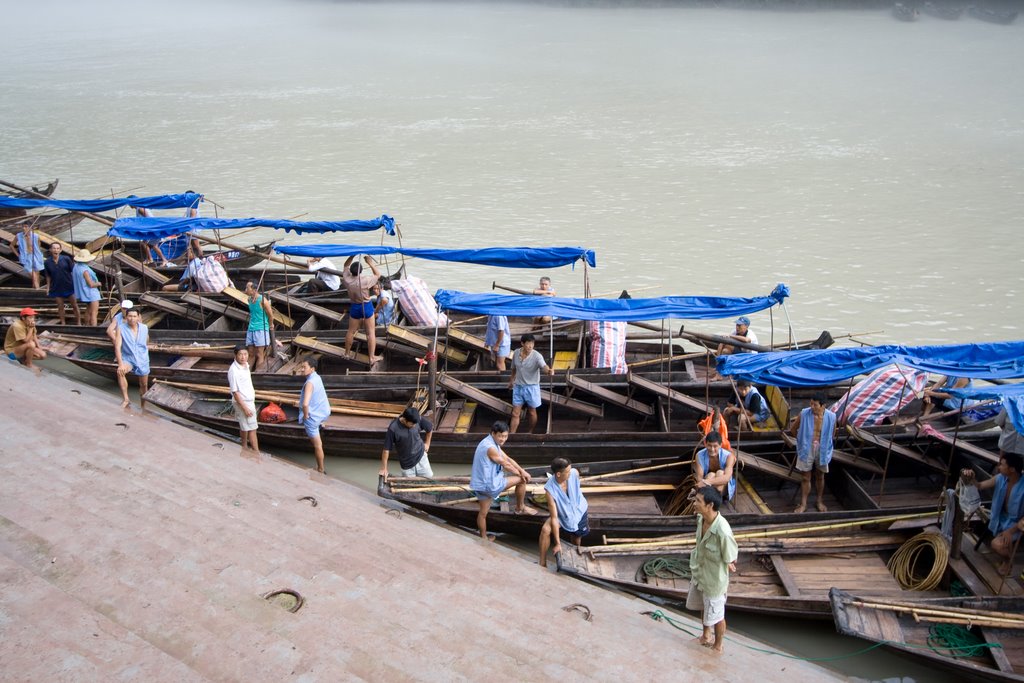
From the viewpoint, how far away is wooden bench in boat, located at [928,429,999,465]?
27.3ft

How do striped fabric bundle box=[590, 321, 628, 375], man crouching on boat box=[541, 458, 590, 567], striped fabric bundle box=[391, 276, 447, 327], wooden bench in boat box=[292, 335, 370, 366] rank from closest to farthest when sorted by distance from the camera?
man crouching on boat box=[541, 458, 590, 567]
striped fabric bundle box=[590, 321, 628, 375]
wooden bench in boat box=[292, 335, 370, 366]
striped fabric bundle box=[391, 276, 447, 327]

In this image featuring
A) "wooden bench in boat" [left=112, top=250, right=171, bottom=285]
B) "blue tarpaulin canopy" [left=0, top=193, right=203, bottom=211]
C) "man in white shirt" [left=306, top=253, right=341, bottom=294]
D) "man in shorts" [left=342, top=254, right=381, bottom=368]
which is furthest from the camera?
"blue tarpaulin canopy" [left=0, top=193, right=203, bottom=211]

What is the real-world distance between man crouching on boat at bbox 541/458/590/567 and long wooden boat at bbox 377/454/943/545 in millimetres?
594

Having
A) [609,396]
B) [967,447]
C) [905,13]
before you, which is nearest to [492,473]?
[609,396]

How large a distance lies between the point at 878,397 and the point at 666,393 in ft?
7.01

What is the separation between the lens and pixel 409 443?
8.23 metres

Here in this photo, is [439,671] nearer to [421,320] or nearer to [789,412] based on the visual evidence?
[789,412]

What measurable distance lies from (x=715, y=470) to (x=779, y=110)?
26.2 meters

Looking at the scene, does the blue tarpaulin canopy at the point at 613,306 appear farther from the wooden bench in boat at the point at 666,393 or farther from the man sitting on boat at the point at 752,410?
the man sitting on boat at the point at 752,410

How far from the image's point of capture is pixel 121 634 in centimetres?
543

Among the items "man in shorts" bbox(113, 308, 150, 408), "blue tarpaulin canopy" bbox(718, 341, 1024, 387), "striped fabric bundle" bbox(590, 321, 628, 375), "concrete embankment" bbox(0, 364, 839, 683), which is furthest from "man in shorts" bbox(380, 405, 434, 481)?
"man in shorts" bbox(113, 308, 150, 408)

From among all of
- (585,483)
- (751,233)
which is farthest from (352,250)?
(751,233)

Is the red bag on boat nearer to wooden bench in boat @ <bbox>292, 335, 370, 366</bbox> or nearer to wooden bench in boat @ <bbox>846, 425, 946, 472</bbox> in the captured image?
wooden bench in boat @ <bbox>292, 335, 370, 366</bbox>

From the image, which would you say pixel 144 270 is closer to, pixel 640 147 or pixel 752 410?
pixel 752 410
